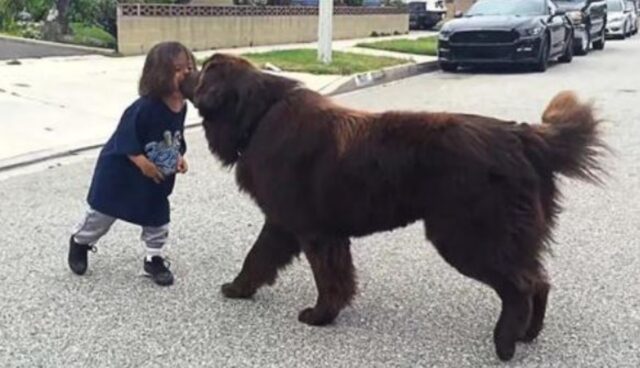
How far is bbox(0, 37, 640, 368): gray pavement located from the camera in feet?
13.8

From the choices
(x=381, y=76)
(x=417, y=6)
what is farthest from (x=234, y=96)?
(x=417, y=6)

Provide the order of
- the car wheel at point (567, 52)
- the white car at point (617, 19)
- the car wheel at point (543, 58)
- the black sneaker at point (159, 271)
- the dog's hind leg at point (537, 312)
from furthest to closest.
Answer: the white car at point (617, 19), the car wheel at point (567, 52), the car wheel at point (543, 58), the black sneaker at point (159, 271), the dog's hind leg at point (537, 312)

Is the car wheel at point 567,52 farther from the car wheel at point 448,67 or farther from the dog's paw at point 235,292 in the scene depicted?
the dog's paw at point 235,292

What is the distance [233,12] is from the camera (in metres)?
21.1

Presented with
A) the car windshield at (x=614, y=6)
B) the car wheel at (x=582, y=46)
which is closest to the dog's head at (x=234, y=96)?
the car wheel at (x=582, y=46)

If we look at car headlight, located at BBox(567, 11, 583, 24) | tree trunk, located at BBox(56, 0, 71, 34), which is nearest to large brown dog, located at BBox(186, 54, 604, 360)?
tree trunk, located at BBox(56, 0, 71, 34)

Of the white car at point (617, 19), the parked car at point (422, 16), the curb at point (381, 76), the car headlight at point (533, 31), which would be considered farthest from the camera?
the parked car at point (422, 16)

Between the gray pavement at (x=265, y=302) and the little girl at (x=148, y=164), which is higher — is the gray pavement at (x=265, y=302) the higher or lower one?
the lower one

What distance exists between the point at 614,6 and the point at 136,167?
3124cm

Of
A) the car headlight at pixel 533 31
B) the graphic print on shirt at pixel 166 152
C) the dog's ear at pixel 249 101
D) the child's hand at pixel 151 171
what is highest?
the dog's ear at pixel 249 101

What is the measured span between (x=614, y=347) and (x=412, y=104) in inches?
362

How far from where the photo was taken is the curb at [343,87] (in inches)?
341

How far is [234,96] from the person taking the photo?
4383mm

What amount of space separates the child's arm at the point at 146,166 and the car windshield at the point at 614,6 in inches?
1206
